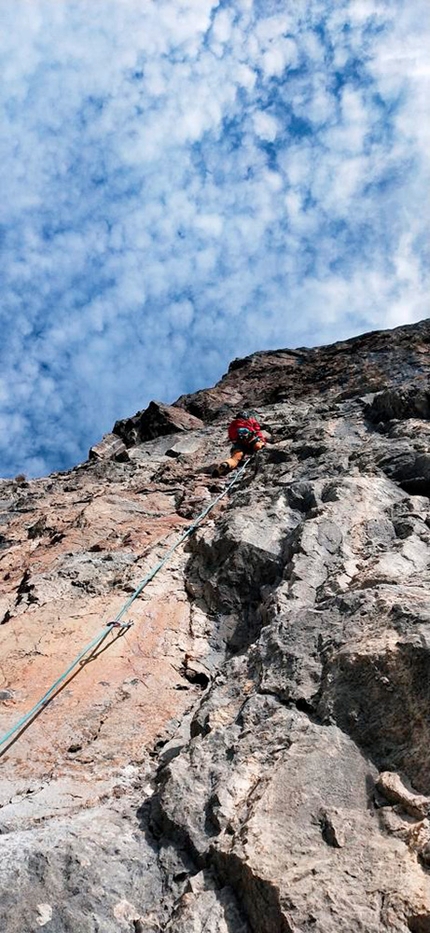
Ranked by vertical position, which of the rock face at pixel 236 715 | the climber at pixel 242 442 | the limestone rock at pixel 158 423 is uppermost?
the limestone rock at pixel 158 423

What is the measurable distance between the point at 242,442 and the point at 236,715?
829cm

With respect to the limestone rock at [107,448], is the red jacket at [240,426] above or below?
below

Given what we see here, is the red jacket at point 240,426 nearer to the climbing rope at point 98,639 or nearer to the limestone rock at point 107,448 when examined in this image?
the climbing rope at point 98,639

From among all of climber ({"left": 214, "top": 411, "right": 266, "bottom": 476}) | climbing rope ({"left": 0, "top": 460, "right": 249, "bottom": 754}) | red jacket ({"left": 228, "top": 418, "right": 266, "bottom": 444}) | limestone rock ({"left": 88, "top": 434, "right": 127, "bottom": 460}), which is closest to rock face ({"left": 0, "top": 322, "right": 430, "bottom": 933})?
climbing rope ({"left": 0, "top": 460, "right": 249, "bottom": 754})

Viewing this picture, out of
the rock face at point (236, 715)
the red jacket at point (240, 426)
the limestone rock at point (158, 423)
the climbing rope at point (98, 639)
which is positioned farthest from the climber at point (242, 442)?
the limestone rock at point (158, 423)

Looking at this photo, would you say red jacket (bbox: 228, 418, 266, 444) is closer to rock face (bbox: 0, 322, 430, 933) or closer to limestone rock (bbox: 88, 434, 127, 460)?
rock face (bbox: 0, 322, 430, 933)

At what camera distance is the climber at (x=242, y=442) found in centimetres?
1081

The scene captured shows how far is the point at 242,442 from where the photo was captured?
11773 millimetres

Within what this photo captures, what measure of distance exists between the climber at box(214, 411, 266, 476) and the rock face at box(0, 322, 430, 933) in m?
2.24

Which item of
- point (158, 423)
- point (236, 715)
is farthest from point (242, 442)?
point (236, 715)

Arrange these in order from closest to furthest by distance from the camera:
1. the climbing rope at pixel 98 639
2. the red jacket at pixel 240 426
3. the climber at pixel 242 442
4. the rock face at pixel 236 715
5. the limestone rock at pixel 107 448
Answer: the rock face at pixel 236 715, the climbing rope at pixel 98 639, the climber at pixel 242 442, the red jacket at pixel 240 426, the limestone rock at pixel 107 448

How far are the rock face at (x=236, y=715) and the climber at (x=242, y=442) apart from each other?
2.24 m

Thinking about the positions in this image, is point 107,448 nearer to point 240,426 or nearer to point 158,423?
point 158,423

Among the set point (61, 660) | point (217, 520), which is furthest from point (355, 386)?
point (61, 660)
